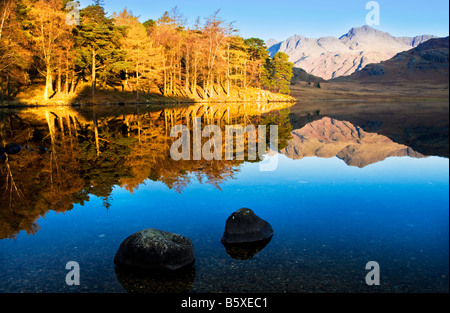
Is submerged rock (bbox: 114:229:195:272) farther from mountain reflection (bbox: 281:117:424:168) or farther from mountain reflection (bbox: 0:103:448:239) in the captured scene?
mountain reflection (bbox: 281:117:424:168)

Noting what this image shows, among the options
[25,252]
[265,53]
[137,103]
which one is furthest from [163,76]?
[25,252]

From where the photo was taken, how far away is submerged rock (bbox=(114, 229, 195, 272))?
7305mm

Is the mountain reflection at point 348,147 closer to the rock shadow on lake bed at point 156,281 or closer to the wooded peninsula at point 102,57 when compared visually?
the rock shadow on lake bed at point 156,281

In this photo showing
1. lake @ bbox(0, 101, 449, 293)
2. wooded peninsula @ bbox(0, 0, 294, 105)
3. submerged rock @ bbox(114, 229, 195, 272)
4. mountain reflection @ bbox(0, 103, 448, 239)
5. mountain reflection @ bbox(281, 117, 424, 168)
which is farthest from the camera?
wooded peninsula @ bbox(0, 0, 294, 105)

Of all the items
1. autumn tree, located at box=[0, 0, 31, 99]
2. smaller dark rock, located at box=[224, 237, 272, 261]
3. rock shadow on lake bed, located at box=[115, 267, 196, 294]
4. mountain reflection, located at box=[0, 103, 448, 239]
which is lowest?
rock shadow on lake bed, located at box=[115, 267, 196, 294]

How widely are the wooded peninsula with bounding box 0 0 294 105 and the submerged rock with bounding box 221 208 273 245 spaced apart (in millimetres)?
50257

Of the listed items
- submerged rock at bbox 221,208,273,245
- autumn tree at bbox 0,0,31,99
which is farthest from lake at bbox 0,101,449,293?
autumn tree at bbox 0,0,31,99

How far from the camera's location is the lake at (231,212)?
6887 mm

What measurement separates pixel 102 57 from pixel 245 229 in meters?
61.4

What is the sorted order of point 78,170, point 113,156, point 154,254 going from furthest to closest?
point 113,156 → point 78,170 → point 154,254

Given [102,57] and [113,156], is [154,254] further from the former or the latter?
[102,57]

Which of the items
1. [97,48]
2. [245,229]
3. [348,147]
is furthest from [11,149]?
[97,48]

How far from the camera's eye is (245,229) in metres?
8.68

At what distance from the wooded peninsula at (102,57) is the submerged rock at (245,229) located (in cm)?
5026
